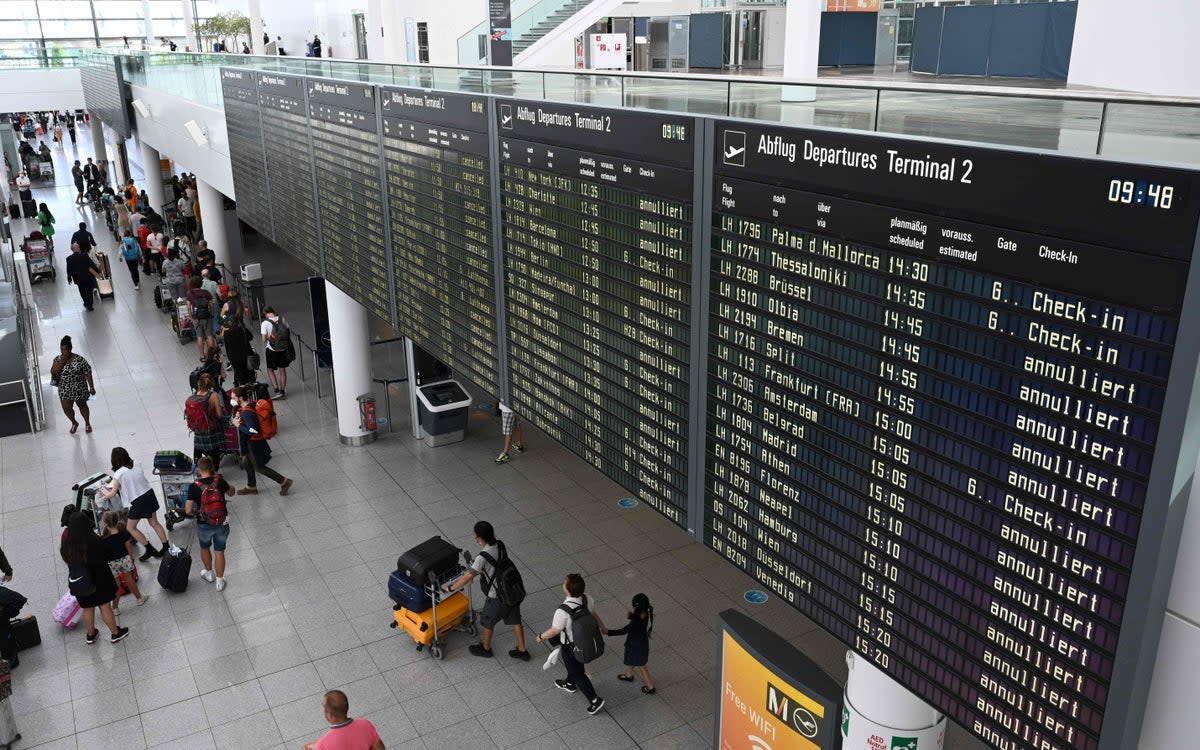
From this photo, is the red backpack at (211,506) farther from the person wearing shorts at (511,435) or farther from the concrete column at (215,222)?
the concrete column at (215,222)

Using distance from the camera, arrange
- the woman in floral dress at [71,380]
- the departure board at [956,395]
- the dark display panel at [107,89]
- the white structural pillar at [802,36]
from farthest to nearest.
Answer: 1. the dark display panel at [107,89]
2. the woman in floral dress at [71,380]
3. the white structural pillar at [802,36]
4. the departure board at [956,395]

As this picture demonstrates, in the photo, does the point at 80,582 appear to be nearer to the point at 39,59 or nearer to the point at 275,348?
the point at 275,348

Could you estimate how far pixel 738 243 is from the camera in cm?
459

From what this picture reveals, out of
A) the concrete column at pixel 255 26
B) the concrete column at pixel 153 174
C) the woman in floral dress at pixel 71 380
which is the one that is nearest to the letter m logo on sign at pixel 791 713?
the woman in floral dress at pixel 71 380

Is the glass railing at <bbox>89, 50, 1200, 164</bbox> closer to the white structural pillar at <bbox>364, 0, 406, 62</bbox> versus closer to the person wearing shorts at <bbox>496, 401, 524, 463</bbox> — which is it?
the person wearing shorts at <bbox>496, 401, 524, 463</bbox>

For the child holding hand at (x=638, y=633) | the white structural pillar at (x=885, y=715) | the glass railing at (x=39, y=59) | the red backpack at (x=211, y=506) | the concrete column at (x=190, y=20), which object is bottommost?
the child holding hand at (x=638, y=633)

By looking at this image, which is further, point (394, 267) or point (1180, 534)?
point (394, 267)

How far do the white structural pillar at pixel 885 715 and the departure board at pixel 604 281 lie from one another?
163cm

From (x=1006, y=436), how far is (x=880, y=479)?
699 millimetres

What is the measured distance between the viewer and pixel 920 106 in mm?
4055

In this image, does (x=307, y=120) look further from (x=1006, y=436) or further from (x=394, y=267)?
(x=1006, y=436)

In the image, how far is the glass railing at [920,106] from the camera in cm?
312

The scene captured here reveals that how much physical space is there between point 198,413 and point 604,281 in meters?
8.39

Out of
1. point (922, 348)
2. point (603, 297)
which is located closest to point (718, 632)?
point (603, 297)
